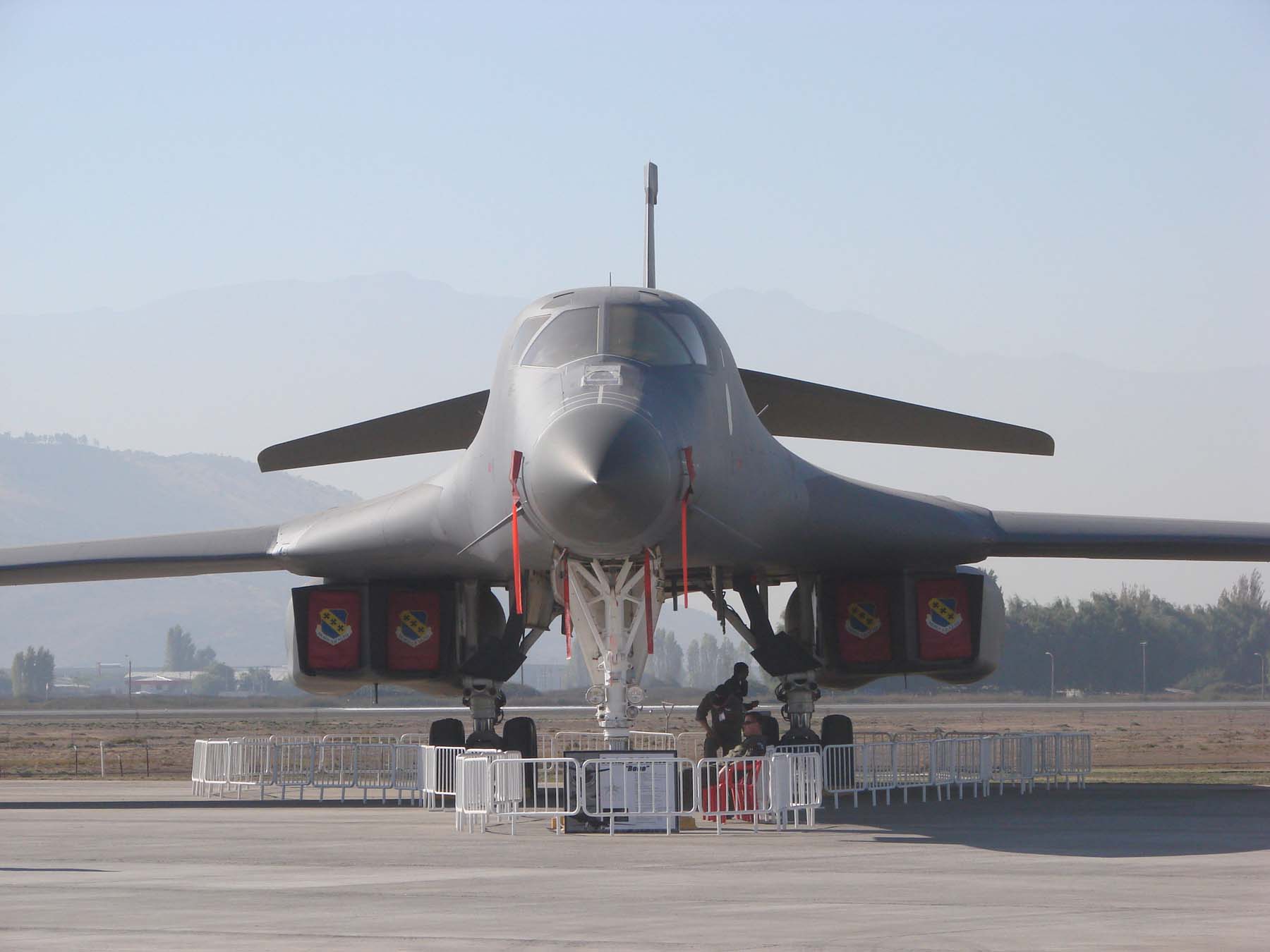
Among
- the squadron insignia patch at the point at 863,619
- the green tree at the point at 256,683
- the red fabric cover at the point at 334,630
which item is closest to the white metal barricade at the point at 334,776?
the red fabric cover at the point at 334,630

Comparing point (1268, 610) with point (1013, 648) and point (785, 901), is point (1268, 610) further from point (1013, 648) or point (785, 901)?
point (785, 901)

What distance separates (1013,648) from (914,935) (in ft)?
261

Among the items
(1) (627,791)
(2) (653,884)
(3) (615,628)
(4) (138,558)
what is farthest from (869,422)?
(2) (653,884)

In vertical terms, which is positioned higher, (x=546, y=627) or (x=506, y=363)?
(x=506, y=363)

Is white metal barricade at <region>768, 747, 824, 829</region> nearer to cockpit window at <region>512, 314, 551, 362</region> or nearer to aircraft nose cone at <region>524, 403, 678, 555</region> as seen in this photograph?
aircraft nose cone at <region>524, 403, 678, 555</region>

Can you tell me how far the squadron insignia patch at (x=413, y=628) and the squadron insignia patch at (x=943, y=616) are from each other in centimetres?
451

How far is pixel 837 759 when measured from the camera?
50.8 ft

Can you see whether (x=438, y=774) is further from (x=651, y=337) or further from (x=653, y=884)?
(x=653, y=884)

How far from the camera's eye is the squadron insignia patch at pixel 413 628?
15.6 metres

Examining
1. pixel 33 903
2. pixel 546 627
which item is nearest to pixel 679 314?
pixel 546 627

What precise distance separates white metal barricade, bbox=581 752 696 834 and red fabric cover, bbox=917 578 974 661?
4.17 metres

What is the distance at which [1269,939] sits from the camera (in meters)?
6.25

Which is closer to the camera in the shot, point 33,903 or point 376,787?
point 33,903

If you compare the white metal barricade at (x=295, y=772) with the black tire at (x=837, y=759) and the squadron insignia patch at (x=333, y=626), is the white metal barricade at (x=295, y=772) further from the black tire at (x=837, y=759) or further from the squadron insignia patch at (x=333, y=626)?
the black tire at (x=837, y=759)
